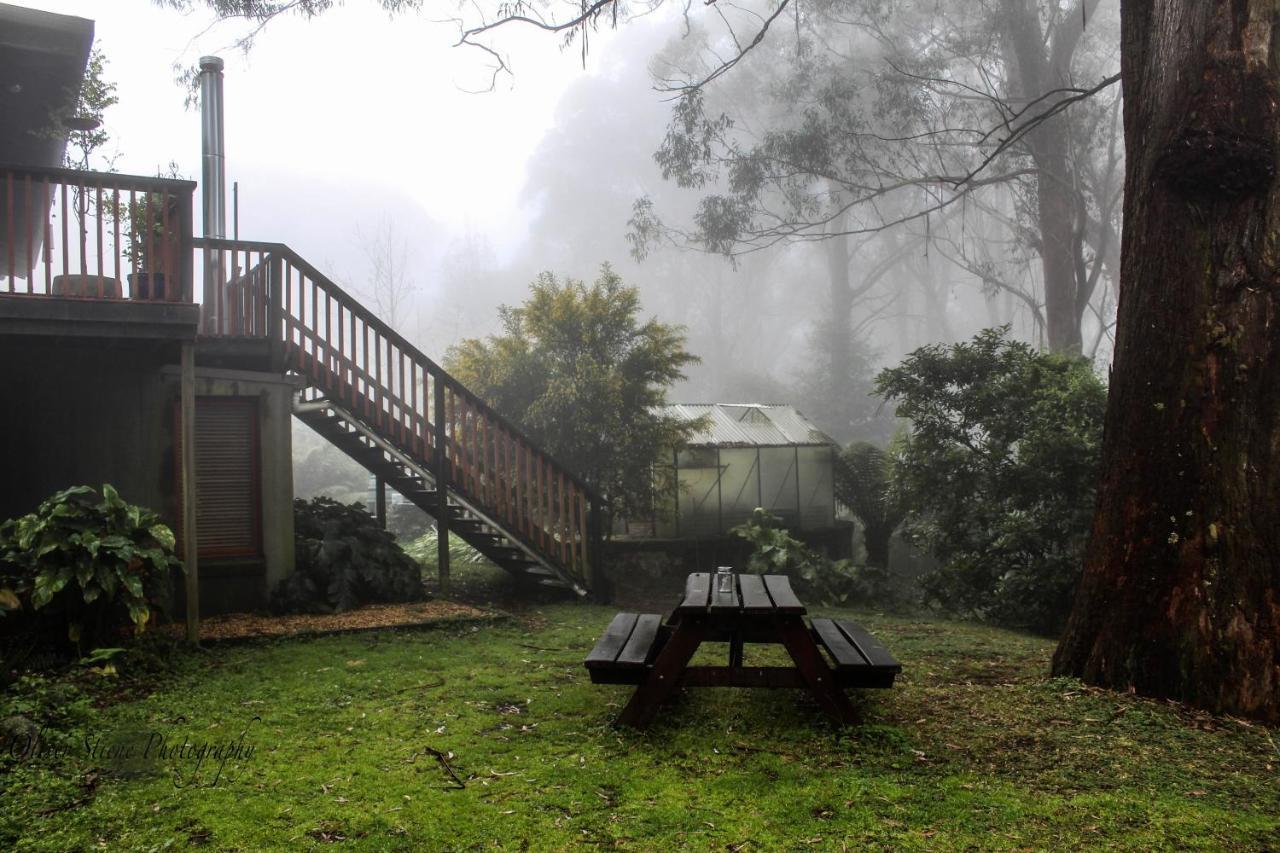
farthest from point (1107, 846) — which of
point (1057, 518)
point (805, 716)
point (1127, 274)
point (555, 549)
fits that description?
point (555, 549)

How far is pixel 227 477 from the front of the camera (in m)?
9.22

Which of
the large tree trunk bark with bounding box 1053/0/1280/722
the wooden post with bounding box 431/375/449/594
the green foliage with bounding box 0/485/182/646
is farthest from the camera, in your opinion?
the wooden post with bounding box 431/375/449/594

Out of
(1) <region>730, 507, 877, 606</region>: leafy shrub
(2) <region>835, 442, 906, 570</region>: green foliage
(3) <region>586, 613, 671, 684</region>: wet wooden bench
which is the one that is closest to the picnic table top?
(3) <region>586, 613, 671, 684</region>: wet wooden bench

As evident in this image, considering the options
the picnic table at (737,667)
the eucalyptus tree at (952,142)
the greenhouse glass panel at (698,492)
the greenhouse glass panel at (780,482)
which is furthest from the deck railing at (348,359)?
the eucalyptus tree at (952,142)

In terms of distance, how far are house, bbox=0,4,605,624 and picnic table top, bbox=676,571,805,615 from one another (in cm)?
428

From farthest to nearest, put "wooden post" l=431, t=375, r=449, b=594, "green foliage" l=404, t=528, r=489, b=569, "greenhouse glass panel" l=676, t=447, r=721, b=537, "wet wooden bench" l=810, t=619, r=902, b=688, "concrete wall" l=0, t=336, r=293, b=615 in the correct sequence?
"greenhouse glass panel" l=676, t=447, r=721, b=537, "green foliage" l=404, t=528, r=489, b=569, "wooden post" l=431, t=375, r=449, b=594, "concrete wall" l=0, t=336, r=293, b=615, "wet wooden bench" l=810, t=619, r=902, b=688

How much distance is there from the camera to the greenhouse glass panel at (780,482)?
15.2m

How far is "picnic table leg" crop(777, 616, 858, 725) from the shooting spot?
4.84 m

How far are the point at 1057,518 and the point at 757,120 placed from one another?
3586cm

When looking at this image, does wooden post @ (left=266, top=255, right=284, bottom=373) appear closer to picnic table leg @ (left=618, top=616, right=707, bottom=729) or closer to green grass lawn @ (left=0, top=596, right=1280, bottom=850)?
green grass lawn @ (left=0, top=596, right=1280, bottom=850)

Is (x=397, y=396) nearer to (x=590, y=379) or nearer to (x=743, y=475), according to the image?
(x=590, y=379)

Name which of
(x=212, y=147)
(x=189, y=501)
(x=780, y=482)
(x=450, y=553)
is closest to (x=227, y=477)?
(x=189, y=501)

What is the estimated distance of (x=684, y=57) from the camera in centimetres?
4088

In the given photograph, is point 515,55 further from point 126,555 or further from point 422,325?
point 422,325
